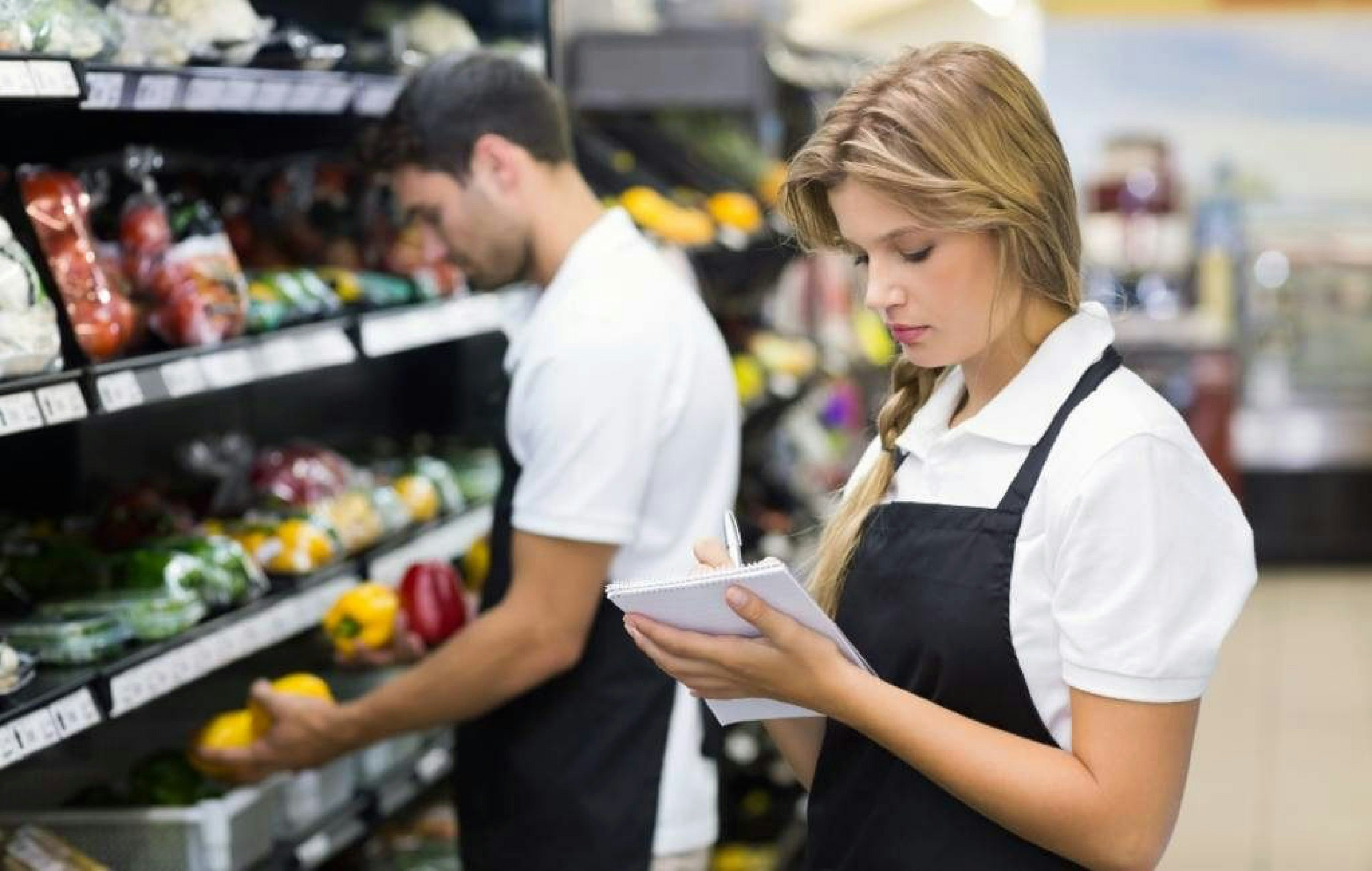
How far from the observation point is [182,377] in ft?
8.20

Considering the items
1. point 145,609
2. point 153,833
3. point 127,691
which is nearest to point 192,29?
point 145,609

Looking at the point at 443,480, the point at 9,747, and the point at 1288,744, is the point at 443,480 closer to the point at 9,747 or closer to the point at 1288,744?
the point at 9,747

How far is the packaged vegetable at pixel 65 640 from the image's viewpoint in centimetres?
240

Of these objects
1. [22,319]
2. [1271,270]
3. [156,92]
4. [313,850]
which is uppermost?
[156,92]

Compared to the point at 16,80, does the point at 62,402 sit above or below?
below

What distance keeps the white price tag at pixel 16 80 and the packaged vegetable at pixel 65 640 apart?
27.8 inches

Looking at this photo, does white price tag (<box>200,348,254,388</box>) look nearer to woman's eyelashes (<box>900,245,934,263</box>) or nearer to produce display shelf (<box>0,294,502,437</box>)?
produce display shelf (<box>0,294,502,437</box>)

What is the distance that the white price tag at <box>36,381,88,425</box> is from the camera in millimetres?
2174

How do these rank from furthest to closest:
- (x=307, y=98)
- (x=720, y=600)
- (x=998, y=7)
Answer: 1. (x=998, y=7)
2. (x=307, y=98)
3. (x=720, y=600)

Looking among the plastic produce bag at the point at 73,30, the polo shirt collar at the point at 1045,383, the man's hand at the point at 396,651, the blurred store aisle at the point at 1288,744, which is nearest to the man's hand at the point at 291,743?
the man's hand at the point at 396,651

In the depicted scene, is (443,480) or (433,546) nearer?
(433,546)

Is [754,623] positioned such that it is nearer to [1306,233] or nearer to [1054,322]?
[1054,322]

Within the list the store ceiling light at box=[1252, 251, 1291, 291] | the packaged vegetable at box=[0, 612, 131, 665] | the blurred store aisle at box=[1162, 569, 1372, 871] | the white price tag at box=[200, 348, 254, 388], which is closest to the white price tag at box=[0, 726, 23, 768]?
the packaged vegetable at box=[0, 612, 131, 665]

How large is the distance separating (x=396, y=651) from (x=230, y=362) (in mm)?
633
